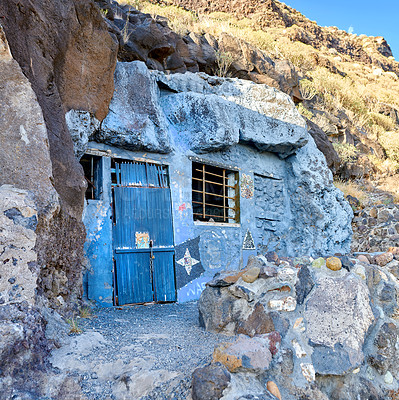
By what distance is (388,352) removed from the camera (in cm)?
298

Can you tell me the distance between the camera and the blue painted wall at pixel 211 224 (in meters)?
5.34

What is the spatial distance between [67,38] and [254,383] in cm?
457

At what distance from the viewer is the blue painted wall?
17.5 feet

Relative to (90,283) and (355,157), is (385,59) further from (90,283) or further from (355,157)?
(90,283)

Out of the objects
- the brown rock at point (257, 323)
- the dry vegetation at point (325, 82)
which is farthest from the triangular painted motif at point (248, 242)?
the dry vegetation at point (325, 82)

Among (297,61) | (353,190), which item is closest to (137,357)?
(353,190)

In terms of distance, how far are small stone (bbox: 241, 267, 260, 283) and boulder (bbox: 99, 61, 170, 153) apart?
330 centimetres

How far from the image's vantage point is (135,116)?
5887 millimetres

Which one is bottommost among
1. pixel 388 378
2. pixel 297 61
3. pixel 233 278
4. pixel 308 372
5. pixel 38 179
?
pixel 388 378

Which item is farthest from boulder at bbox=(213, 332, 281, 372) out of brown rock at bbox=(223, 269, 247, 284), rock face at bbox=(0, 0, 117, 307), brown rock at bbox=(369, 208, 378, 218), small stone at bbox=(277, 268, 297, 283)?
brown rock at bbox=(369, 208, 378, 218)

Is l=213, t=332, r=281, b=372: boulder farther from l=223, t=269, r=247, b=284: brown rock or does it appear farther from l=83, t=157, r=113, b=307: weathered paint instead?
l=83, t=157, r=113, b=307: weathered paint

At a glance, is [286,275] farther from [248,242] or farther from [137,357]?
[248,242]

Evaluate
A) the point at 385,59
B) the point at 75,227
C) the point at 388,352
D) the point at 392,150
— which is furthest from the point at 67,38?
the point at 385,59

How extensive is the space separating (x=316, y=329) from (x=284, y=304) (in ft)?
0.98
